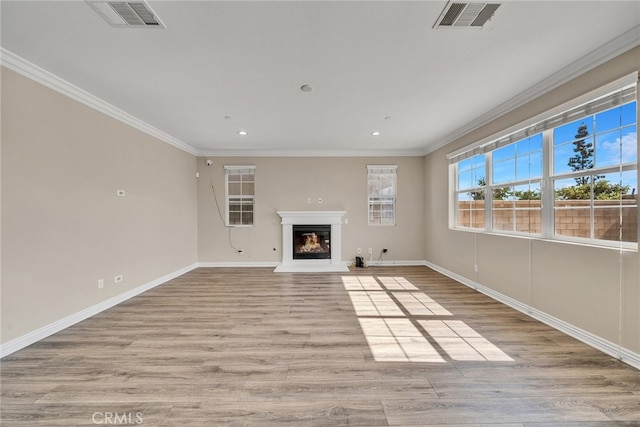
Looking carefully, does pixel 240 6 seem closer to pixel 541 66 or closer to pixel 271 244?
pixel 541 66

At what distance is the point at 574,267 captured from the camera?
238 cm

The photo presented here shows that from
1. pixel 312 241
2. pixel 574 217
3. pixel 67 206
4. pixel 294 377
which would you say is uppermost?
pixel 67 206

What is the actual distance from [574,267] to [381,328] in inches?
77.0

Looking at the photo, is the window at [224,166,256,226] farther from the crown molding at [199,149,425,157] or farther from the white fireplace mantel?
the white fireplace mantel

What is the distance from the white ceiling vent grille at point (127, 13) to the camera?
5.35 ft

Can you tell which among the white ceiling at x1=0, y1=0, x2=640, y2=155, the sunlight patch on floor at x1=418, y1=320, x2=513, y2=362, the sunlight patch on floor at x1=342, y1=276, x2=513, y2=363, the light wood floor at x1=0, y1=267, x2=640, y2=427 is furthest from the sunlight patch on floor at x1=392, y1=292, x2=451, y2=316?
the white ceiling at x1=0, y1=0, x2=640, y2=155

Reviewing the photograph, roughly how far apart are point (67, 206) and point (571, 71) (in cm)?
530

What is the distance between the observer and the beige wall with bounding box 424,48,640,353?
6.52 ft

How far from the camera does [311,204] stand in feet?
18.5

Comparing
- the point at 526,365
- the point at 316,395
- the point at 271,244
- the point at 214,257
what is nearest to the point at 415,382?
the point at 316,395

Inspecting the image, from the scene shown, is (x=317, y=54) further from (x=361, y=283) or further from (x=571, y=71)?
(x=361, y=283)

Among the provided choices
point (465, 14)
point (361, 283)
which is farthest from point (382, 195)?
point (465, 14)

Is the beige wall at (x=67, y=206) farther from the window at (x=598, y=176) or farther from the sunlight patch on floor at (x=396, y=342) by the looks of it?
the window at (x=598, y=176)

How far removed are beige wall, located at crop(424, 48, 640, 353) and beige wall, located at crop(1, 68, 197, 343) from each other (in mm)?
5154
